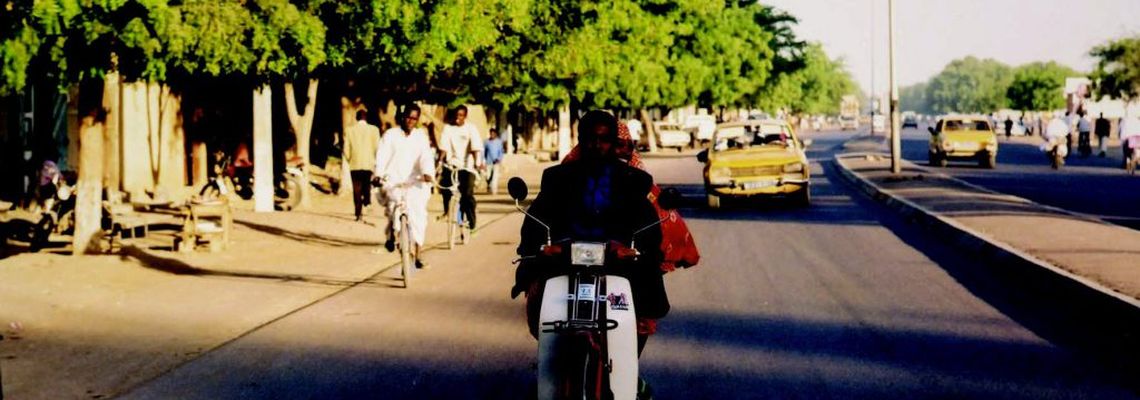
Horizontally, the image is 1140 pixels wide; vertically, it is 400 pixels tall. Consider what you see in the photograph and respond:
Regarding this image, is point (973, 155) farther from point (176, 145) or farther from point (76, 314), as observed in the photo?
point (76, 314)

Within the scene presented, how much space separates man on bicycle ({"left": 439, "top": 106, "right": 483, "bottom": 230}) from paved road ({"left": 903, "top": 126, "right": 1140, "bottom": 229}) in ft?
31.4

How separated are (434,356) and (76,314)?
4.03 meters

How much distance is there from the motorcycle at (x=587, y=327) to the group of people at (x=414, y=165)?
790 centimetres

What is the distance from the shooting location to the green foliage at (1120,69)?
80.1m

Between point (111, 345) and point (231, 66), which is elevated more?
point (231, 66)

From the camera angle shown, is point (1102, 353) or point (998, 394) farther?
point (1102, 353)

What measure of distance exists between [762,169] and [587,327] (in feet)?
62.6

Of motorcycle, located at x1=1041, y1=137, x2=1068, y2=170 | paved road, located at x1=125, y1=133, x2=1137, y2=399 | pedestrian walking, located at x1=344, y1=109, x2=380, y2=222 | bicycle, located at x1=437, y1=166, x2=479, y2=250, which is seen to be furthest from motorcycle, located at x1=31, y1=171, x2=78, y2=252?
motorcycle, located at x1=1041, y1=137, x2=1068, y2=170

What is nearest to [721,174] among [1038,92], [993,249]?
[993,249]

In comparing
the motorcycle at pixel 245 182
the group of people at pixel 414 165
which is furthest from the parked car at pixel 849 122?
the group of people at pixel 414 165

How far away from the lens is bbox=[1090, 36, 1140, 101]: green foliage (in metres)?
80.1

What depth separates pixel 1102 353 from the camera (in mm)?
8781

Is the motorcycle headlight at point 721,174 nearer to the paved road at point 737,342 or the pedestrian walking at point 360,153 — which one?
the pedestrian walking at point 360,153

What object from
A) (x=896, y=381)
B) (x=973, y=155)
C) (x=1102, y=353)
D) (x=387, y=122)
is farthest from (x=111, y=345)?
(x=973, y=155)
